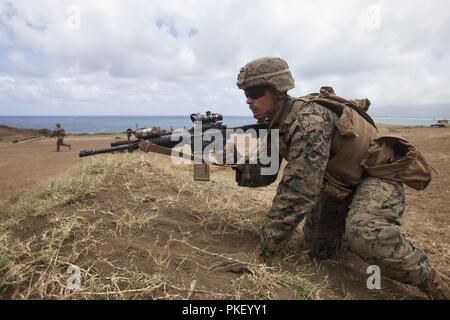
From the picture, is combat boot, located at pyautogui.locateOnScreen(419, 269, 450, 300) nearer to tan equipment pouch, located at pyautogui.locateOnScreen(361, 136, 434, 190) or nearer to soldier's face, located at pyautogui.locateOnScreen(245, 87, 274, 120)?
tan equipment pouch, located at pyautogui.locateOnScreen(361, 136, 434, 190)

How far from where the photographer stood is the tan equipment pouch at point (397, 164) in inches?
132

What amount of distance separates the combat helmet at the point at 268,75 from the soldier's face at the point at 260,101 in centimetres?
8

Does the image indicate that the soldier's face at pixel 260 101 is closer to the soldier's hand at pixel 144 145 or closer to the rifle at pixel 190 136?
the rifle at pixel 190 136

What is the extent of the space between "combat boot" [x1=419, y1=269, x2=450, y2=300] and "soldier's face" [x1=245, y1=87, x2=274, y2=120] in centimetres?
180

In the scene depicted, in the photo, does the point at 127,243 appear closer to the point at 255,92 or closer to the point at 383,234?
the point at 255,92

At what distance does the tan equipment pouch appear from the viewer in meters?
3.35

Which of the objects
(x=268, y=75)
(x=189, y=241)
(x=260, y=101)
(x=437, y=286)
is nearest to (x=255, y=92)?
(x=260, y=101)

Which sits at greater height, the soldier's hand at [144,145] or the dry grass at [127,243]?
the soldier's hand at [144,145]

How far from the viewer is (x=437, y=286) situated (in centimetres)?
301

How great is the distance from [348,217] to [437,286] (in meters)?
0.80

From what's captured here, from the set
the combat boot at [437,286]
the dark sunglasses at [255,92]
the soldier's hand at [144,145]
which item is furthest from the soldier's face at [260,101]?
the combat boot at [437,286]

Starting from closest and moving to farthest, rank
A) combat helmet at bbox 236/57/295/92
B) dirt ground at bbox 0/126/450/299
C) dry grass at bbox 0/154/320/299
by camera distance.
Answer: dry grass at bbox 0/154/320/299 < dirt ground at bbox 0/126/450/299 < combat helmet at bbox 236/57/295/92

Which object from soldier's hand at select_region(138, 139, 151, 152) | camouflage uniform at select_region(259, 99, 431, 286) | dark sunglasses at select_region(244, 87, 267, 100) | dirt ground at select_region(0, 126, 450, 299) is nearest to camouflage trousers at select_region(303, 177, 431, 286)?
camouflage uniform at select_region(259, 99, 431, 286)
